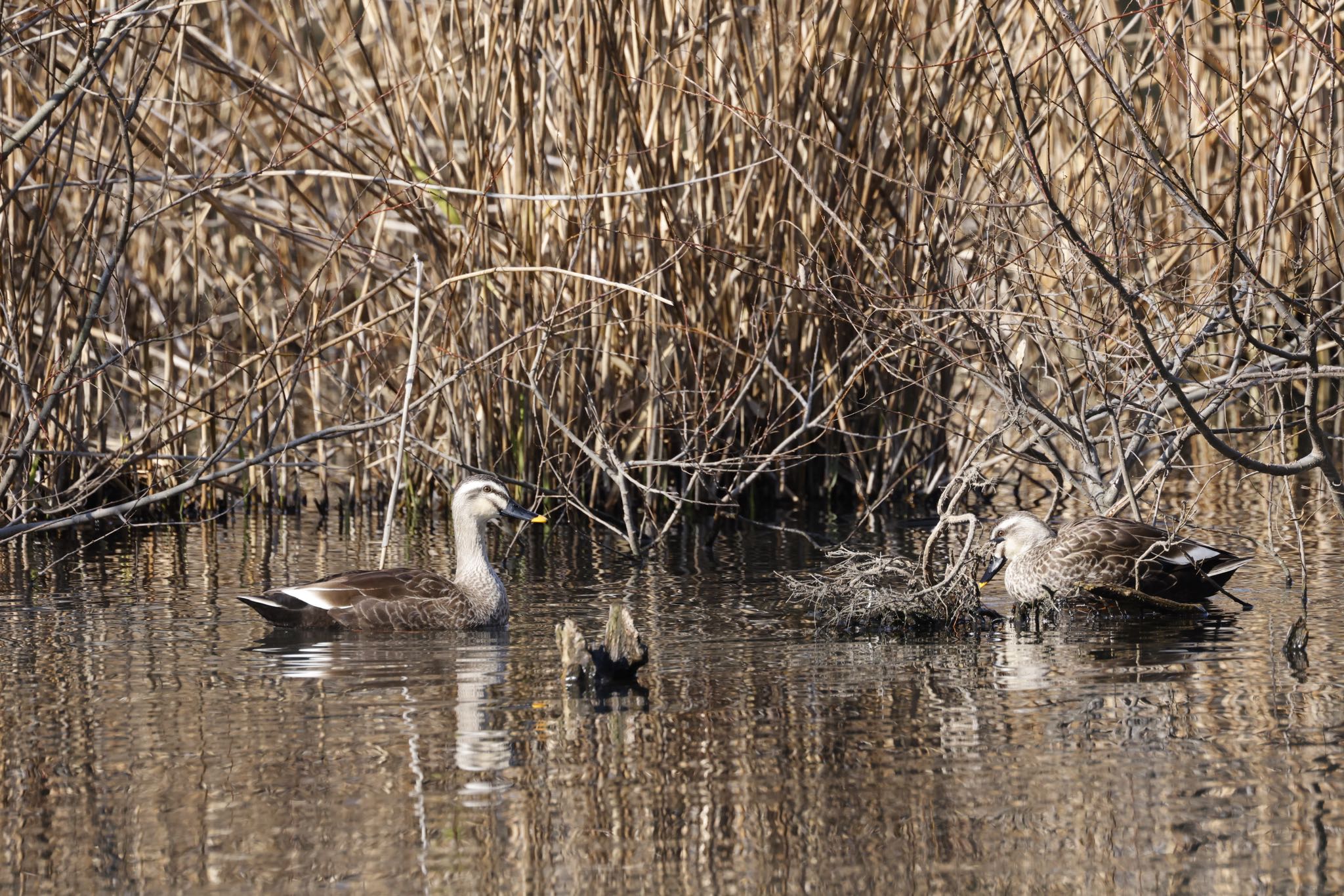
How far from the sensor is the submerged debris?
8477mm

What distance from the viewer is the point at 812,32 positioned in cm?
1088

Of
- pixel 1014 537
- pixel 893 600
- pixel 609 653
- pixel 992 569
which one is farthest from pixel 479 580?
pixel 1014 537

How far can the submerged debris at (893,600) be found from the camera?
848 cm

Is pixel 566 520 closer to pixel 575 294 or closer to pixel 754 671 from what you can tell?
pixel 575 294

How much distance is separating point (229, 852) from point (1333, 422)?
41.0 feet

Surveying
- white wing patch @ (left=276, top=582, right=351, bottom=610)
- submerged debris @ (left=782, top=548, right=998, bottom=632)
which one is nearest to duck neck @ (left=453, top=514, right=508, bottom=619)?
white wing patch @ (left=276, top=582, right=351, bottom=610)

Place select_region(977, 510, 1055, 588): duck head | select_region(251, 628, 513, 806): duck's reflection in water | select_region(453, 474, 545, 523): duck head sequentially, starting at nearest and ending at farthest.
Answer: select_region(251, 628, 513, 806): duck's reflection in water
select_region(453, 474, 545, 523): duck head
select_region(977, 510, 1055, 588): duck head

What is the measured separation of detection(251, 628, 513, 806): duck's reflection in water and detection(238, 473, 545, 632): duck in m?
0.06

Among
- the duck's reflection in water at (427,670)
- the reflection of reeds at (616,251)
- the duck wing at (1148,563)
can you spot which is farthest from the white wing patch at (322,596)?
the duck wing at (1148,563)

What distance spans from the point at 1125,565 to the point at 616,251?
3758mm

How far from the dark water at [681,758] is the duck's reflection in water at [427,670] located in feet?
0.08

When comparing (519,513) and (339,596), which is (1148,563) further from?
(339,596)

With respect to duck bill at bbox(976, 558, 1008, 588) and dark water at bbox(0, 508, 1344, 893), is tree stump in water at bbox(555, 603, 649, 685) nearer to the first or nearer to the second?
dark water at bbox(0, 508, 1344, 893)

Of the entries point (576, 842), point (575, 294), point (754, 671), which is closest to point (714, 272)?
point (575, 294)
